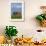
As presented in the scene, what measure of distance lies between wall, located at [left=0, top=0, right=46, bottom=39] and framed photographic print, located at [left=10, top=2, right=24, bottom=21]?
0.08 m

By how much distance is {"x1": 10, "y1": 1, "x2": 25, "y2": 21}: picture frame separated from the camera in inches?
137

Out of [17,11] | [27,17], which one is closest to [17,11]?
[17,11]

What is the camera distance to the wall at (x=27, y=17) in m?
3.49

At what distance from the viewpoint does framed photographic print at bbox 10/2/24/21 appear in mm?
3492

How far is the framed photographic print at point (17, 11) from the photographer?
349 cm

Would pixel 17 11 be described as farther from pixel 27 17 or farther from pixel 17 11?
pixel 27 17

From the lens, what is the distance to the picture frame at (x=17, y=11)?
137 inches

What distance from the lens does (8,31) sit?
3338 mm

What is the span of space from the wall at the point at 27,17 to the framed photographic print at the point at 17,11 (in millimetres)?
80

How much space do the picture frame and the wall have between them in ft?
0.26

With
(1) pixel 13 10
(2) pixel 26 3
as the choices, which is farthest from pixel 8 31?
(2) pixel 26 3

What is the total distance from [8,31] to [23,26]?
0.35 meters

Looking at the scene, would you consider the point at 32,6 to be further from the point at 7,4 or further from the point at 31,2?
the point at 7,4

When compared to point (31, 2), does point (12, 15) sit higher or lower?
lower
